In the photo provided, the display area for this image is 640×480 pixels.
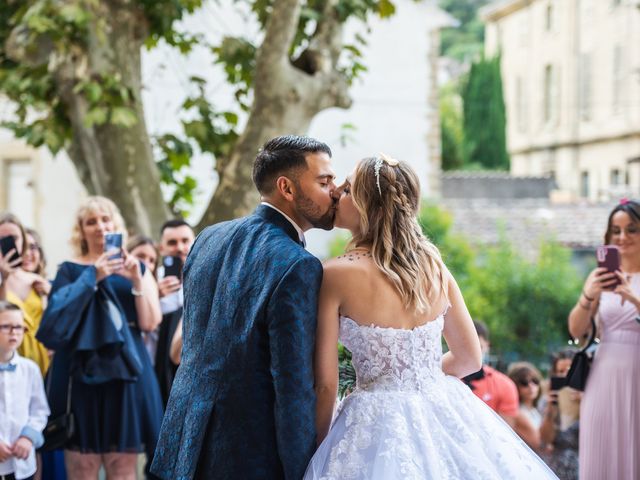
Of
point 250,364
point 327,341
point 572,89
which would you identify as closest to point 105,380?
point 250,364

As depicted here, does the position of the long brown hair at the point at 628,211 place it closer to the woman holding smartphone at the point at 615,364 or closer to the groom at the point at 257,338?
the woman holding smartphone at the point at 615,364

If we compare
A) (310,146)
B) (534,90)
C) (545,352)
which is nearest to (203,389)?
(310,146)

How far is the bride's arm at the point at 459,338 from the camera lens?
14.0 ft

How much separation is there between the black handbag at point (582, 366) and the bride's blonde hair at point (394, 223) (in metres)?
2.48

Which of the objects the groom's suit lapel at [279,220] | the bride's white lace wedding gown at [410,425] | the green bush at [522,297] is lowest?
the green bush at [522,297]

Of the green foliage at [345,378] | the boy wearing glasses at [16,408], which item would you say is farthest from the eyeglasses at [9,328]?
the green foliage at [345,378]

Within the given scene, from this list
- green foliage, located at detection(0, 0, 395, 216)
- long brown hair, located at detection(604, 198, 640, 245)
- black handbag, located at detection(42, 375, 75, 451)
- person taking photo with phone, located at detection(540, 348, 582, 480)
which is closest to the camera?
black handbag, located at detection(42, 375, 75, 451)

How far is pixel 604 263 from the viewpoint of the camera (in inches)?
236

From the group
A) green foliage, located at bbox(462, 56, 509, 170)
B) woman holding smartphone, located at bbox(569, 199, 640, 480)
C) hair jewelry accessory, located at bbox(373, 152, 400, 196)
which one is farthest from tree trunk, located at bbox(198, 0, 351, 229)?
green foliage, located at bbox(462, 56, 509, 170)

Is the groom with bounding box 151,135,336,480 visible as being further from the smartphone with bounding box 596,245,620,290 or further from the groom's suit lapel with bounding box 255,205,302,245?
the smartphone with bounding box 596,245,620,290

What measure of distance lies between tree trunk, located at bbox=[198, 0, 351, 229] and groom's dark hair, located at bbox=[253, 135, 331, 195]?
15.1 feet

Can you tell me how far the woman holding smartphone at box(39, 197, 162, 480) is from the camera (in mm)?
6129

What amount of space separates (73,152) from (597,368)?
4.76 metres

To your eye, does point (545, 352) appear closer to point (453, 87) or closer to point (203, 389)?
point (203, 389)
